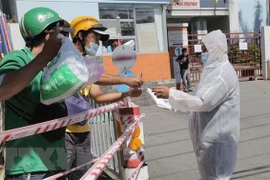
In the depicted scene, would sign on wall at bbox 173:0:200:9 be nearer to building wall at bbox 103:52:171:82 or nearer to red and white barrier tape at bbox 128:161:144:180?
building wall at bbox 103:52:171:82

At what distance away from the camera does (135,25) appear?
10.9m

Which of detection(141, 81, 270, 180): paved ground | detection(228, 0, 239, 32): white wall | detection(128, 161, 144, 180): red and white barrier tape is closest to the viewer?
detection(128, 161, 144, 180): red and white barrier tape

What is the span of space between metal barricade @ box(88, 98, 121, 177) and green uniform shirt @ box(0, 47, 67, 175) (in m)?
2.06

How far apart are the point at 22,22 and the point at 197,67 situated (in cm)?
1270

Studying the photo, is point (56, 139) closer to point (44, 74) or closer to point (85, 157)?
point (44, 74)

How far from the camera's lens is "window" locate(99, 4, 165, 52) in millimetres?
10391

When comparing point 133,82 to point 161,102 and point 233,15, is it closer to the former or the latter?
point 161,102

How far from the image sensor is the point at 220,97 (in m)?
2.67

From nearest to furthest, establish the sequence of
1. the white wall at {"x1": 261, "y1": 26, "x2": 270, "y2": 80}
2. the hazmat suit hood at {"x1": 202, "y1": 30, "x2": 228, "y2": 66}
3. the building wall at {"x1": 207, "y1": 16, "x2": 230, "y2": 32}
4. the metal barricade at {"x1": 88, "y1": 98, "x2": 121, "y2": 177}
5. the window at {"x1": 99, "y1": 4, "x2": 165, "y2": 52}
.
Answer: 1. the hazmat suit hood at {"x1": 202, "y1": 30, "x2": 228, "y2": 66}
2. the metal barricade at {"x1": 88, "y1": 98, "x2": 121, "y2": 177}
3. the window at {"x1": 99, "y1": 4, "x2": 165, "y2": 52}
4. the white wall at {"x1": 261, "y1": 26, "x2": 270, "y2": 80}
5. the building wall at {"x1": 207, "y1": 16, "x2": 230, "y2": 32}

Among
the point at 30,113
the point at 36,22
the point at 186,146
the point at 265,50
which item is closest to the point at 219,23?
the point at 265,50

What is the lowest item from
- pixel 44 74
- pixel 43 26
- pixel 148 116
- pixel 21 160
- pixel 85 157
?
pixel 148 116

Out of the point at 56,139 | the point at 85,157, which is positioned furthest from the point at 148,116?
the point at 56,139

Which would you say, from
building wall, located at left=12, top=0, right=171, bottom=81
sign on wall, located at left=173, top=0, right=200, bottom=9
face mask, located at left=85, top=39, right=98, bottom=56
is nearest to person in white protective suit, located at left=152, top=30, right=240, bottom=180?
face mask, located at left=85, top=39, right=98, bottom=56

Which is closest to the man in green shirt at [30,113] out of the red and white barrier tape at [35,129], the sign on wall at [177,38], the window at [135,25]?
the red and white barrier tape at [35,129]
